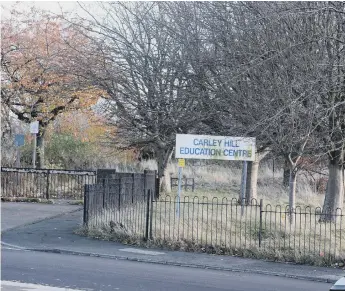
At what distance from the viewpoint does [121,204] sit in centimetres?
1791

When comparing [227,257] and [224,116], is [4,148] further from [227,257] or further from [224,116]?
[227,257]

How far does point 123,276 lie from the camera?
11.0 meters

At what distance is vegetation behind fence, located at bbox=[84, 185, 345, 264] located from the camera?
45.1ft

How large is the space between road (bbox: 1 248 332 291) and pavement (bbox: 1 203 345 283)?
1.29ft

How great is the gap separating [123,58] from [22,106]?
9.14 metres

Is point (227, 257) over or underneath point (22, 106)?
underneath

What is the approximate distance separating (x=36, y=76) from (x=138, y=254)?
17607 millimetres

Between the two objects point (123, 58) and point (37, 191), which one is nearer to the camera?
point (123, 58)

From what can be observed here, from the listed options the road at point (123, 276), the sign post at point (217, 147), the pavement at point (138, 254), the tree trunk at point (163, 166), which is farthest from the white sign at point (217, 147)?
the tree trunk at point (163, 166)

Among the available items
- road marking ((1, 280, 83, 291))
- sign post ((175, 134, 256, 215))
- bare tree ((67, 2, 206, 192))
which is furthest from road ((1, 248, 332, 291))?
bare tree ((67, 2, 206, 192))

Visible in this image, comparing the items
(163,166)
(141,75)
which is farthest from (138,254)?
(163,166)

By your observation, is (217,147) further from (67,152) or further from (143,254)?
(67,152)

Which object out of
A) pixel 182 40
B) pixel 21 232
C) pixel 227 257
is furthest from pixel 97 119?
pixel 227 257

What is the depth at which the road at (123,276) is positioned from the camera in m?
10.1
